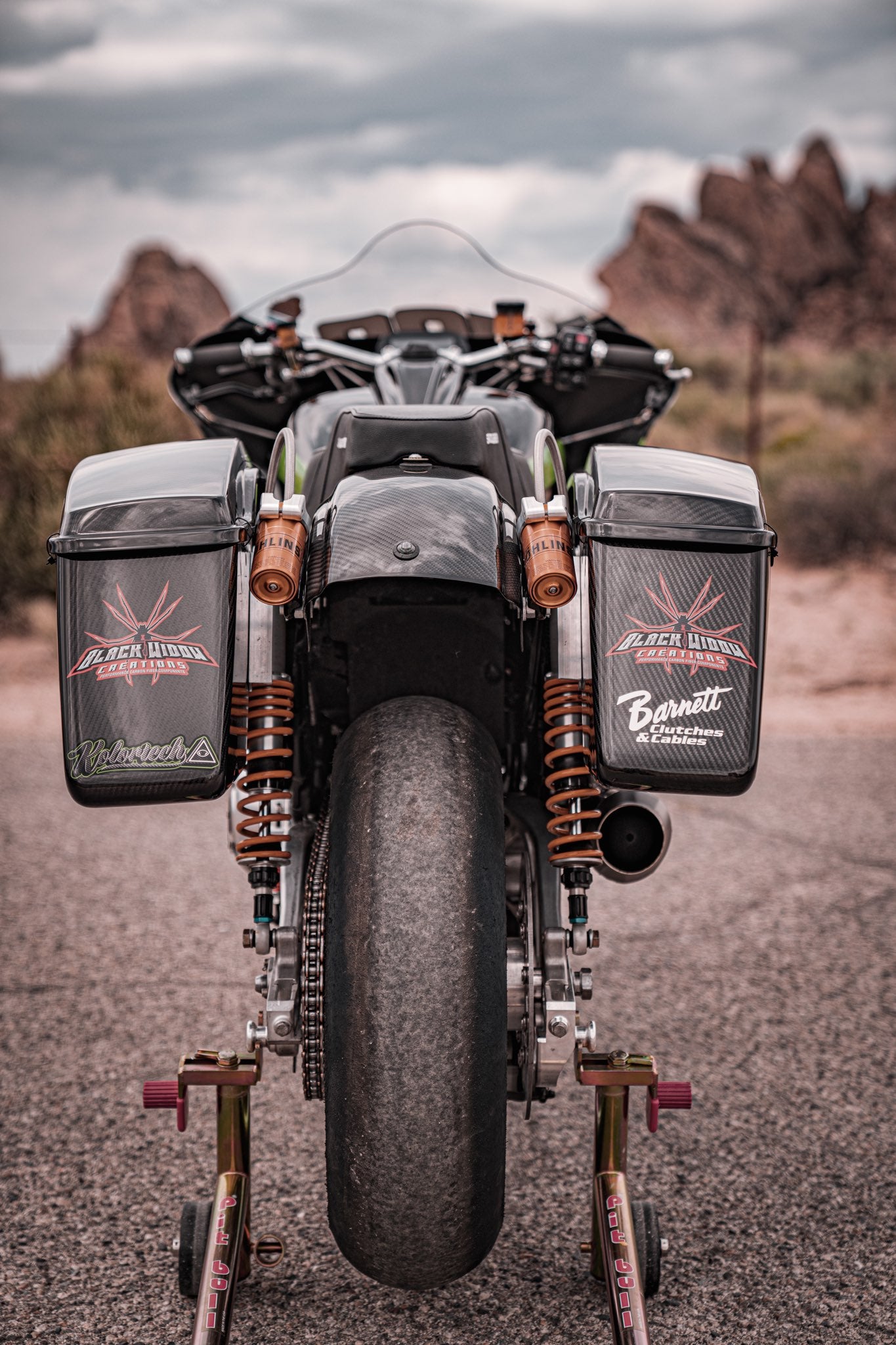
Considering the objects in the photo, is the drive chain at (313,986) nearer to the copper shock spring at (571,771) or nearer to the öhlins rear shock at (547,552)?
the copper shock spring at (571,771)

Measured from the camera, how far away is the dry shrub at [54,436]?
31.7ft

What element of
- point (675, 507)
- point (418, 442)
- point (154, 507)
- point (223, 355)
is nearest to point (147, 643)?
point (154, 507)

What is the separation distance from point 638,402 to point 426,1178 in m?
2.06

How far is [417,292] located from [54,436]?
7603 millimetres

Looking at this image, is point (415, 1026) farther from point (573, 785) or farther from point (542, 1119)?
point (542, 1119)

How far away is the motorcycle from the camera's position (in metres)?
1.67

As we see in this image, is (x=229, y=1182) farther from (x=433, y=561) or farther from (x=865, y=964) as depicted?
(x=865, y=964)

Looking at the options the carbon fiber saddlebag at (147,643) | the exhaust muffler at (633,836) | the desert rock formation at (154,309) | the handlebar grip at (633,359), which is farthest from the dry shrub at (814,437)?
→ the desert rock formation at (154,309)

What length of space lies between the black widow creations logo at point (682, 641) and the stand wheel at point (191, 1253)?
1.31 meters

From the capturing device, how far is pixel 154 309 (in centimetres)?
3491

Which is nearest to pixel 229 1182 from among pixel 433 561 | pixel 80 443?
pixel 433 561

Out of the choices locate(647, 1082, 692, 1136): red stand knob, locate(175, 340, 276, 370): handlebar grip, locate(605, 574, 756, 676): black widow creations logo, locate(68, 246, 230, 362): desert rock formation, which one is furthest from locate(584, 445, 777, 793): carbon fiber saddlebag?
locate(68, 246, 230, 362): desert rock formation

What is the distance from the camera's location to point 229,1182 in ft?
7.08

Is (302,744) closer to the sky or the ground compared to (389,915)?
closer to the sky
